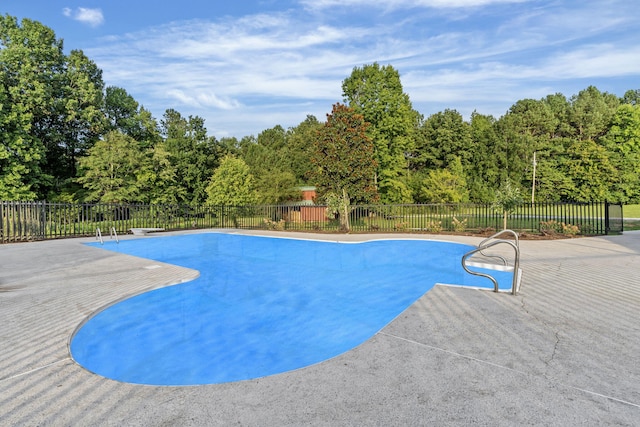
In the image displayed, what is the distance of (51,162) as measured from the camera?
83.2 ft

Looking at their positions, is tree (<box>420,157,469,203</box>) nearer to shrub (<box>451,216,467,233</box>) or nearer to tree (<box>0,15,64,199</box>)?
shrub (<box>451,216,467,233</box>)

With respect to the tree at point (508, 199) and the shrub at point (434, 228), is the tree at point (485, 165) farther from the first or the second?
the tree at point (508, 199)

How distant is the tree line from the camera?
19578 millimetres

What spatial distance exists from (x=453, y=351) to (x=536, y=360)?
65 cm

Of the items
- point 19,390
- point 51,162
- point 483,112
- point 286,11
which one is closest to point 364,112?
point 286,11

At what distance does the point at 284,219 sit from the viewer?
18.0 m

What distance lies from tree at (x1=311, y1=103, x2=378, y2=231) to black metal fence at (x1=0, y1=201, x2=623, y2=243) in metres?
1.43

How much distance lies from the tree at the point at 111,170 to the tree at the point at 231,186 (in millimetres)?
5131

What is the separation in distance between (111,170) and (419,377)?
82.2 ft

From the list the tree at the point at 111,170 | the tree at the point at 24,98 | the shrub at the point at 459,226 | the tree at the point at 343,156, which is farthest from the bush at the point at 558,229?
the tree at the point at 24,98

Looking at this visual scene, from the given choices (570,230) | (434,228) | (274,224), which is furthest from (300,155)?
(570,230)

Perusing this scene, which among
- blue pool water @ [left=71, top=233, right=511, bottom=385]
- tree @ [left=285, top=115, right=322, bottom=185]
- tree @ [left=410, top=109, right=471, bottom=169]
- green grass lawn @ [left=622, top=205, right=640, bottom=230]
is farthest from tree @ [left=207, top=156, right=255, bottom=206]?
green grass lawn @ [left=622, top=205, right=640, bottom=230]

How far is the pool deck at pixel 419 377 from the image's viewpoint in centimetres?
225

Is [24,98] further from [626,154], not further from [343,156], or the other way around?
[626,154]
